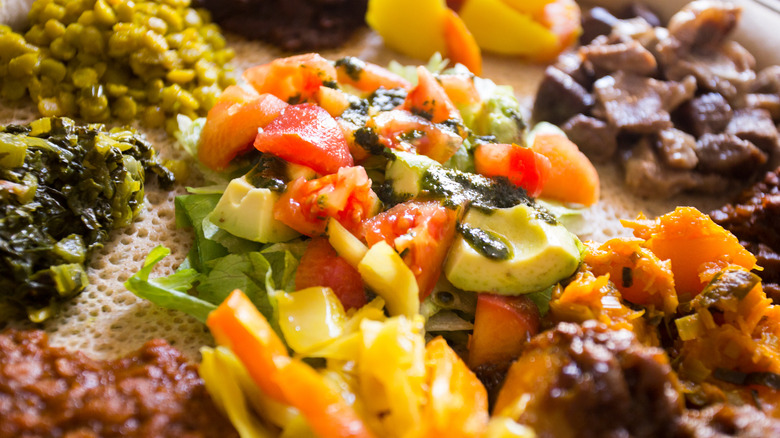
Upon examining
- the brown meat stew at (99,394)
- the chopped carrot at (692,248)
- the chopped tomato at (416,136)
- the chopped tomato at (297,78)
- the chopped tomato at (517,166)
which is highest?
the chopped tomato at (297,78)

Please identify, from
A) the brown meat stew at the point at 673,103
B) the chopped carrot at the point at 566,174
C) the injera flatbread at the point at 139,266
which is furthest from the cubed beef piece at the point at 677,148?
the chopped carrot at the point at 566,174

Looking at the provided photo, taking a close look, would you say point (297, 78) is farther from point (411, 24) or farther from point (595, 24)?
point (595, 24)

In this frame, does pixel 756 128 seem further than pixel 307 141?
Yes

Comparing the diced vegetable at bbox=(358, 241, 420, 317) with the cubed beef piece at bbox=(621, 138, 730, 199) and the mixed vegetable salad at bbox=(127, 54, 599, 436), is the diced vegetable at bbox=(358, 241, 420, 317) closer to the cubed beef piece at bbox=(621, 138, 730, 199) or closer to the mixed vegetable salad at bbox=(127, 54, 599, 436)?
the mixed vegetable salad at bbox=(127, 54, 599, 436)

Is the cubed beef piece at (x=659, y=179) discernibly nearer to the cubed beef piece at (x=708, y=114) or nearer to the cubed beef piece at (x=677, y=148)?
the cubed beef piece at (x=677, y=148)

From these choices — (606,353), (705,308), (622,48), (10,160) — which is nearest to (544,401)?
(606,353)

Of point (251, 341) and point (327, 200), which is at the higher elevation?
point (327, 200)

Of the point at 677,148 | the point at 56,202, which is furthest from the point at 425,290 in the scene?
the point at 677,148
